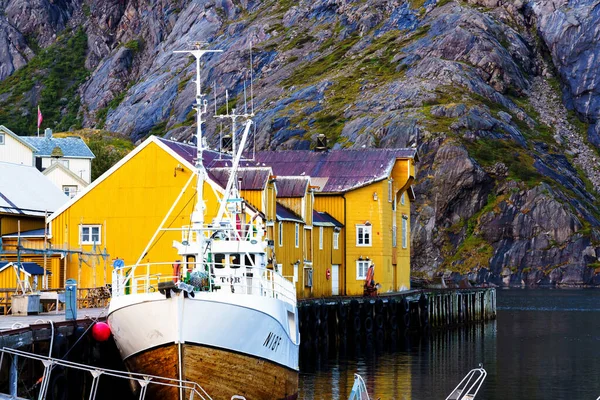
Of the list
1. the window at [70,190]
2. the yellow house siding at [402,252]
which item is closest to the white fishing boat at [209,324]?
the yellow house siding at [402,252]

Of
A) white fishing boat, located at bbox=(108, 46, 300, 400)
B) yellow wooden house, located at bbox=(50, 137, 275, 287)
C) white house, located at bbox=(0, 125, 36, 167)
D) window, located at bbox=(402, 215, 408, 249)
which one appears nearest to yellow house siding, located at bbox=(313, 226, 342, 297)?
window, located at bbox=(402, 215, 408, 249)

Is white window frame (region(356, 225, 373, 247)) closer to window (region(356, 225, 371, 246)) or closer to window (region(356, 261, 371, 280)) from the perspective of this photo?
window (region(356, 225, 371, 246))

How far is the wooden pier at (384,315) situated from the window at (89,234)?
11.7m

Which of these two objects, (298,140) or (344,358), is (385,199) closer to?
(344,358)

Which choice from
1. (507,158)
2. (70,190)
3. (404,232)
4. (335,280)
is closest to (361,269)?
(335,280)

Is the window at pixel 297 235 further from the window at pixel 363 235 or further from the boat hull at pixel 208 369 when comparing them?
the boat hull at pixel 208 369

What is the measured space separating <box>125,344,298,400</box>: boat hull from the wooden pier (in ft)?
82.0

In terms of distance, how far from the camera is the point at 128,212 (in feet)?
201

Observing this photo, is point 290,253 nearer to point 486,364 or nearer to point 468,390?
point 486,364

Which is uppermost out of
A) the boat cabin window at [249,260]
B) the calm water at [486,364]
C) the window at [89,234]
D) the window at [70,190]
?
the window at [70,190]

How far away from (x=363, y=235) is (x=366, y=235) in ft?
A: 0.69

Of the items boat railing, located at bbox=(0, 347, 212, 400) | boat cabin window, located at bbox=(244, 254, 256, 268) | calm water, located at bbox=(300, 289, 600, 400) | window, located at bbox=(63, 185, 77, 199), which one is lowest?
calm water, located at bbox=(300, 289, 600, 400)

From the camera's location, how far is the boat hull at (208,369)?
112ft

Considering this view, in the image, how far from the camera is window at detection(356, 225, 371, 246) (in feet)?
260
